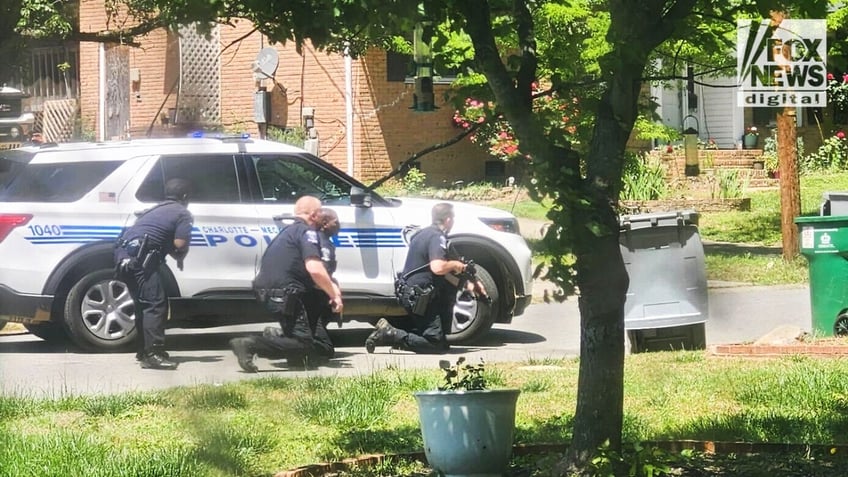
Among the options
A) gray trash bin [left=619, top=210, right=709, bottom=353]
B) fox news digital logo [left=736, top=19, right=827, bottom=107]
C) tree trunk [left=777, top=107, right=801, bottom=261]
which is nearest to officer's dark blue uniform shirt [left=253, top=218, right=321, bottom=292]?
gray trash bin [left=619, top=210, right=709, bottom=353]

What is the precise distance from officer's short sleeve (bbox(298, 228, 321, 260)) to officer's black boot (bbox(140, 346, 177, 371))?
1.31 metres

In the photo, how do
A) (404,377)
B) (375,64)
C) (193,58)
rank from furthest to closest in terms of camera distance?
(375,64), (193,58), (404,377)

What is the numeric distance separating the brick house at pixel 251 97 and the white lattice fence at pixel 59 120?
0.53 ft

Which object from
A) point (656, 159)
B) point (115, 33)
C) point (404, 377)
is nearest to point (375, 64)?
point (656, 159)

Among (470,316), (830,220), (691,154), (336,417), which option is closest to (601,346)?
(336,417)

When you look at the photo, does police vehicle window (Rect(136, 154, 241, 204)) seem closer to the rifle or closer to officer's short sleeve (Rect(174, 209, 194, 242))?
officer's short sleeve (Rect(174, 209, 194, 242))

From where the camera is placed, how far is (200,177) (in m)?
10.8

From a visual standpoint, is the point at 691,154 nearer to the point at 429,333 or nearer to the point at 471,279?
the point at 471,279

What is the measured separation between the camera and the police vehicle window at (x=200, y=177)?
1053 centimetres

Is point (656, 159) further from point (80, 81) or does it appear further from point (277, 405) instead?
point (277, 405)

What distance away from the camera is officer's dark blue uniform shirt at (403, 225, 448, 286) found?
1060 cm

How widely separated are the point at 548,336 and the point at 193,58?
Answer: 4439 millimetres

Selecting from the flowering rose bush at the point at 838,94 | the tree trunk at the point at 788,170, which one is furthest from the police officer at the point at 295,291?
the flowering rose bush at the point at 838,94

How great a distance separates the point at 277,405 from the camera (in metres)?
7.63
